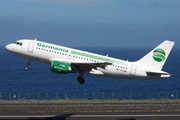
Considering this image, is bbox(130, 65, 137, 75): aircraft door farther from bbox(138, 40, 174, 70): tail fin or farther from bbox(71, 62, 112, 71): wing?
bbox(71, 62, 112, 71): wing

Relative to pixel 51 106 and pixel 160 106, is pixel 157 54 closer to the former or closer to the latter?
pixel 160 106

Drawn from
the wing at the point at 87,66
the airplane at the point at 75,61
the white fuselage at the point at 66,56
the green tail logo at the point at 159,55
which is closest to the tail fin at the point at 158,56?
the green tail logo at the point at 159,55

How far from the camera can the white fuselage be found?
5175cm

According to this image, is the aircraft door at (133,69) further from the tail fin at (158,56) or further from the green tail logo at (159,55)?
the green tail logo at (159,55)

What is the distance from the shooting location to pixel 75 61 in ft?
171

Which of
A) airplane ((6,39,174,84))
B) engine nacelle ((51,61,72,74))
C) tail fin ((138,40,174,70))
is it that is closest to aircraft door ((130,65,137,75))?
airplane ((6,39,174,84))

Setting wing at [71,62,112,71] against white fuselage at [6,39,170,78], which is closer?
wing at [71,62,112,71]

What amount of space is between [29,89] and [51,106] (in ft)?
241

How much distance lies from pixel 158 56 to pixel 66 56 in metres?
15.1

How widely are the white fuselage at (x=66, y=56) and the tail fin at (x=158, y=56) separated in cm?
294

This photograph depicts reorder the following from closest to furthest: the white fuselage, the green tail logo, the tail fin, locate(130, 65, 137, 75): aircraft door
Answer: the white fuselage < locate(130, 65, 137, 75): aircraft door < the tail fin < the green tail logo

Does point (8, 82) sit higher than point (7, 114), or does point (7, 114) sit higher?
point (8, 82)

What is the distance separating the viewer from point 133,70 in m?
55.2

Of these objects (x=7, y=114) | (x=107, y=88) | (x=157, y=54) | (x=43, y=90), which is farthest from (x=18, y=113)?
(x=107, y=88)
